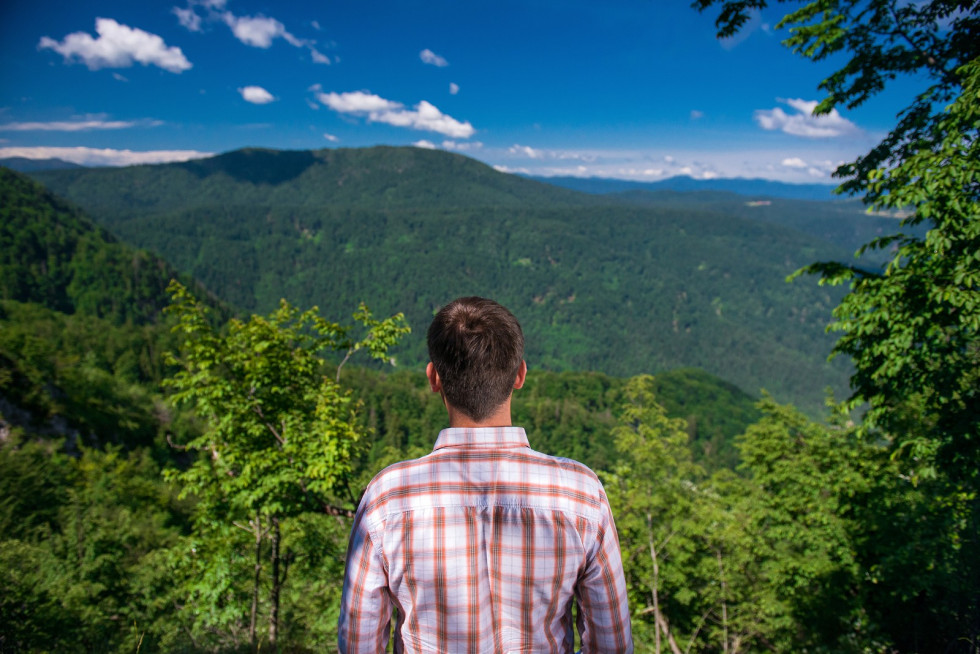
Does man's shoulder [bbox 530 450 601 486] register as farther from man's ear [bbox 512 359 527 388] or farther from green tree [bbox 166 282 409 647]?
green tree [bbox 166 282 409 647]

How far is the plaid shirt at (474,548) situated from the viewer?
155 cm

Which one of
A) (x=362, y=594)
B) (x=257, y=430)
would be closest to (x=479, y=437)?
→ (x=362, y=594)

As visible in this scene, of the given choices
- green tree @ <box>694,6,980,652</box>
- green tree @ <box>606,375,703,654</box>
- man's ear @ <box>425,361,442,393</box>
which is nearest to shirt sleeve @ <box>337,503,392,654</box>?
man's ear @ <box>425,361,442,393</box>

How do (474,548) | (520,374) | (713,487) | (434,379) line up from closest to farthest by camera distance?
(474,548), (434,379), (520,374), (713,487)

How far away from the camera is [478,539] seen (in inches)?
62.1

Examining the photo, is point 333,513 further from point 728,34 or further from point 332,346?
point 728,34

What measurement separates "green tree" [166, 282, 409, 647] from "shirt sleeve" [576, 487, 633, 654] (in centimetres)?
373

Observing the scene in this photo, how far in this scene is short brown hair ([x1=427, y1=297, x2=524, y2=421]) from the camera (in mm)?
1628

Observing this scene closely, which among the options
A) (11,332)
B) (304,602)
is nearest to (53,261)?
(11,332)

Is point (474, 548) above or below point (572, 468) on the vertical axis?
below

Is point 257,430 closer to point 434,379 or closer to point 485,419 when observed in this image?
point 434,379

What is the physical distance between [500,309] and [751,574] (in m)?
15.2

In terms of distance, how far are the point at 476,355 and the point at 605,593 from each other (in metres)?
0.96

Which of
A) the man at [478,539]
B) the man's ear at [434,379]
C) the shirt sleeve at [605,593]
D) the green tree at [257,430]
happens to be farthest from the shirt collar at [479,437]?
the green tree at [257,430]
